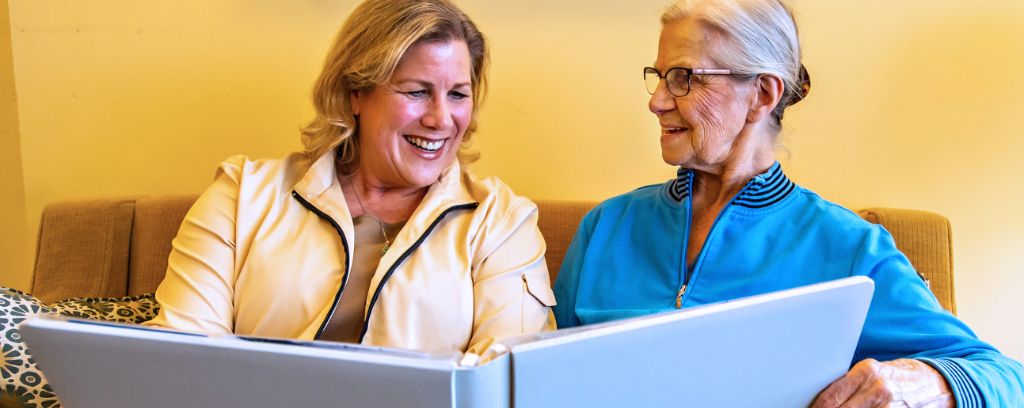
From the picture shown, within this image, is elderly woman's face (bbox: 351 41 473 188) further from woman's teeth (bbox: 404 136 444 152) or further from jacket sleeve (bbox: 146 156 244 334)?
jacket sleeve (bbox: 146 156 244 334)

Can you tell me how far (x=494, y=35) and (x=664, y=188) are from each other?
2.08ft

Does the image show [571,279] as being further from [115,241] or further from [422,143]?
[115,241]

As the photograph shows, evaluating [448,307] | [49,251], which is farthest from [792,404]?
[49,251]

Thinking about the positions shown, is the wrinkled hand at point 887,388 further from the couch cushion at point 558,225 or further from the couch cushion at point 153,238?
the couch cushion at point 153,238

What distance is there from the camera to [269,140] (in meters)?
2.16

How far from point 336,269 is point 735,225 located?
733 millimetres

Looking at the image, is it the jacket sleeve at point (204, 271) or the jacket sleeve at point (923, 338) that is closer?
the jacket sleeve at point (923, 338)

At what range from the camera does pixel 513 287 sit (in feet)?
4.98

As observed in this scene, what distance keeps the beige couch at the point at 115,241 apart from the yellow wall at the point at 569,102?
0.72ft

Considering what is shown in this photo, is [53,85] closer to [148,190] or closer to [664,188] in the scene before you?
[148,190]

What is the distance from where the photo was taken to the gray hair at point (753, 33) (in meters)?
1.45

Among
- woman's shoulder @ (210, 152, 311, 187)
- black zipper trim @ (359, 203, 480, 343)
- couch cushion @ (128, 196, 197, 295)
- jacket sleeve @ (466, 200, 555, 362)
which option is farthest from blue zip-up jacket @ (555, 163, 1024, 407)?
couch cushion @ (128, 196, 197, 295)

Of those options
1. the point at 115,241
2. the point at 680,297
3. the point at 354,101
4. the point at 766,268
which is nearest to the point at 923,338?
the point at 766,268

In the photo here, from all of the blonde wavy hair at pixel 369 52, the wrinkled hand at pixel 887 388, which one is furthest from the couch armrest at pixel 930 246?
the blonde wavy hair at pixel 369 52
